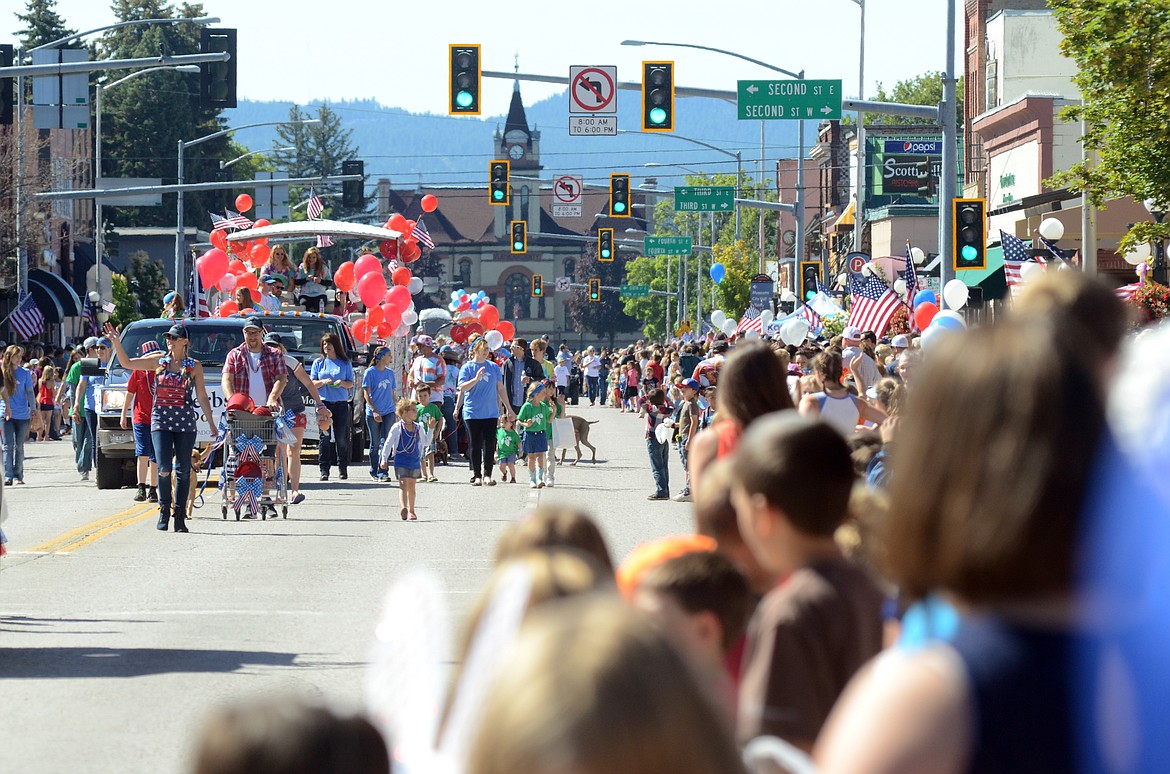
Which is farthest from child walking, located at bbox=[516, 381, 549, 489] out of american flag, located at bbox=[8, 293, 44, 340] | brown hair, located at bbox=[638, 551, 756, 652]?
american flag, located at bbox=[8, 293, 44, 340]

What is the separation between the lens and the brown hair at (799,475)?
3.80 meters

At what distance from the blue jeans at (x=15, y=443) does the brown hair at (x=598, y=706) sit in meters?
22.6

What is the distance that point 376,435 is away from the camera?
23.1 m

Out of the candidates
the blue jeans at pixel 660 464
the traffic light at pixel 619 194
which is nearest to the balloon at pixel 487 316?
the traffic light at pixel 619 194

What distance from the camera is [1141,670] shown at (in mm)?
2148

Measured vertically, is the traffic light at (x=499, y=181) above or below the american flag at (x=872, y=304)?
above

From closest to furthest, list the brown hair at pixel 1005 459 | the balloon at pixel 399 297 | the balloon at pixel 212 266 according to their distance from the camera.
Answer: the brown hair at pixel 1005 459 → the balloon at pixel 399 297 → the balloon at pixel 212 266

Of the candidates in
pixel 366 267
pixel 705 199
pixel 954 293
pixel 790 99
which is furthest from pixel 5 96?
pixel 705 199

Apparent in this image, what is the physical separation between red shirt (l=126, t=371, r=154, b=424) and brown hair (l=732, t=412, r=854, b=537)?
13.5m

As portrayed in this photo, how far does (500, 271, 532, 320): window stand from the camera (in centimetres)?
19251

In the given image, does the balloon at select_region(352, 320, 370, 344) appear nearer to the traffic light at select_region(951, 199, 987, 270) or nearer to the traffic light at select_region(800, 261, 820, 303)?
the traffic light at select_region(951, 199, 987, 270)

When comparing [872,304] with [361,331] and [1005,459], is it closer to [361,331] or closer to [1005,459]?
[361,331]

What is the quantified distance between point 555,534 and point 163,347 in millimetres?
18471

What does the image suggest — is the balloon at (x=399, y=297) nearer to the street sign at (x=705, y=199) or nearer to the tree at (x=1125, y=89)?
the tree at (x=1125, y=89)
